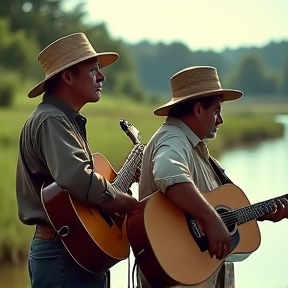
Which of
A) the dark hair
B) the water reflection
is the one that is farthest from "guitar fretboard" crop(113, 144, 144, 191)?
the water reflection

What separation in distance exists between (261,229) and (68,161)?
6481 millimetres

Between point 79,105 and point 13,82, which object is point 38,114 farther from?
point 13,82

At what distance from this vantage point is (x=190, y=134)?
3.02 m

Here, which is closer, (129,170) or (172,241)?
(172,241)

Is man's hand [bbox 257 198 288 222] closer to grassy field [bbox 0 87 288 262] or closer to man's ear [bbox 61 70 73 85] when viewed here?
man's ear [bbox 61 70 73 85]

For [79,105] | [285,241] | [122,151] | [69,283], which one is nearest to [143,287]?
[69,283]

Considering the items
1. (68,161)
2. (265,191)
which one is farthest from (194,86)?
(265,191)

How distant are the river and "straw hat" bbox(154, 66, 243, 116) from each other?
0.96m

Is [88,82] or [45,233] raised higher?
[88,82]

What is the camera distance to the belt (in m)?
2.84

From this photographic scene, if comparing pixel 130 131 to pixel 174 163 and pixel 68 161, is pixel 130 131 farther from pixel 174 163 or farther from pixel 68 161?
pixel 68 161

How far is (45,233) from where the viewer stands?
2.86 meters

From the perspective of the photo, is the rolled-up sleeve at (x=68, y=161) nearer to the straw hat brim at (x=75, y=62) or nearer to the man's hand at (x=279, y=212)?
the straw hat brim at (x=75, y=62)

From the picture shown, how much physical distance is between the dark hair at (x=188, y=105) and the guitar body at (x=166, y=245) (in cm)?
31
